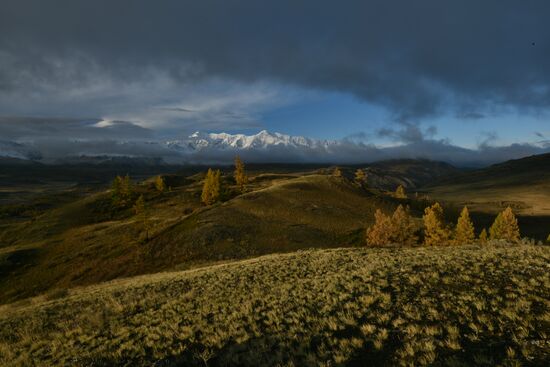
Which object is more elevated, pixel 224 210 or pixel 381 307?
pixel 381 307

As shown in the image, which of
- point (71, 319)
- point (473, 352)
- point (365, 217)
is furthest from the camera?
point (365, 217)

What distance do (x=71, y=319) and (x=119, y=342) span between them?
733 centimetres

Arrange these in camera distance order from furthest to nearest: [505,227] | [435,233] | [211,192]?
[211,192] → [505,227] → [435,233]

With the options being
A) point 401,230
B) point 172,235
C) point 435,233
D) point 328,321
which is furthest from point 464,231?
point 328,321

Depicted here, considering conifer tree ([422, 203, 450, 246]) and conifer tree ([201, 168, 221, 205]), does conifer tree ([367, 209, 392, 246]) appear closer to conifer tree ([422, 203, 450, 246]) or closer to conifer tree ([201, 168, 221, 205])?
conifer tree ([422, 203, 450, 246])

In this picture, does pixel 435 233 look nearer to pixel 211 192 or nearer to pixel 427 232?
pixel 427 232

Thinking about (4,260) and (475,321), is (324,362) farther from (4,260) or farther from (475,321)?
(4,260)

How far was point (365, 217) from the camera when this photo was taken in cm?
8675

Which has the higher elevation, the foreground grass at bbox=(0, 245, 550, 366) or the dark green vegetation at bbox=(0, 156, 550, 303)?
the foreground grass at bbox=(0, 245, 550, 366)

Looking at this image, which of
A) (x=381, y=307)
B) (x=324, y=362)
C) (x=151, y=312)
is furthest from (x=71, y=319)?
(x=381, y=307)

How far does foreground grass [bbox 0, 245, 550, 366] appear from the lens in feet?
35.9

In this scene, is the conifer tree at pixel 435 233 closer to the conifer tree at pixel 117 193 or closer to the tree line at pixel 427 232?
the tree line at pixel 427 232

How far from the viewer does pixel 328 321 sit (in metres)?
13.6

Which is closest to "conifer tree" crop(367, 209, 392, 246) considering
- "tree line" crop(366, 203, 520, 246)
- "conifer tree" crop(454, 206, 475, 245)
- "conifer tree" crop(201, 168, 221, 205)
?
"tree line" crop(366, 203, 520, 246)
